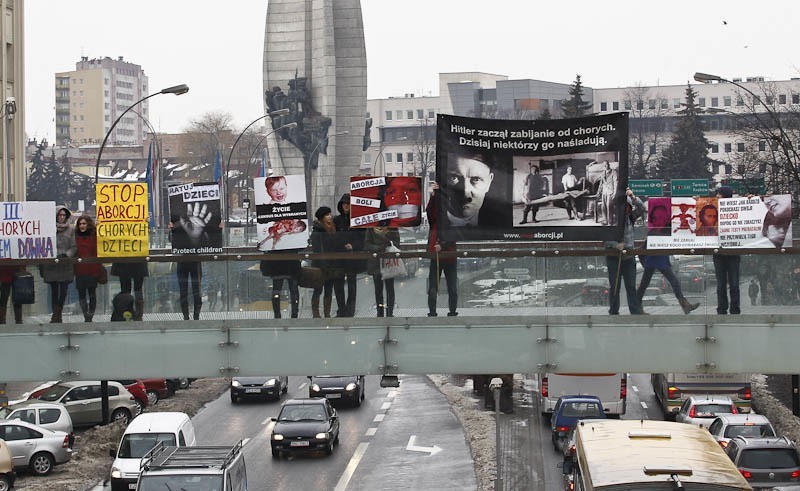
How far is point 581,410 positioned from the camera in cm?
3369

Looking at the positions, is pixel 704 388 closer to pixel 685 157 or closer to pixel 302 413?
pixel 302 413

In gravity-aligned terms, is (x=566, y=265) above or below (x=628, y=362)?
above

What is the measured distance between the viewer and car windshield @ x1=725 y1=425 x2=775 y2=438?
2900cm

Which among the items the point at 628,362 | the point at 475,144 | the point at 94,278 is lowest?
the point at 628,362

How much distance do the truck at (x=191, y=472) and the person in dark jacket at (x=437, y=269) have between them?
5552 mm

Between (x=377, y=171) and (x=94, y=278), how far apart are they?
158 metres

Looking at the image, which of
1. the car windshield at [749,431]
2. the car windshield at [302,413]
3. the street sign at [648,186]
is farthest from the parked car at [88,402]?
the street sign at [648,186]

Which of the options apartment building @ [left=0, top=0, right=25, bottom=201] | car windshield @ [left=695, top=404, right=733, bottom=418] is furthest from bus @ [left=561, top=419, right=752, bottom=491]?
apartment building @ [left=0, top=0, right=25, bottom=201]

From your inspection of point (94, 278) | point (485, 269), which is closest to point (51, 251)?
point (94, 278)

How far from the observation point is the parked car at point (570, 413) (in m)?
33.1

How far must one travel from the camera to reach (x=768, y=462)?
2552 centimetres

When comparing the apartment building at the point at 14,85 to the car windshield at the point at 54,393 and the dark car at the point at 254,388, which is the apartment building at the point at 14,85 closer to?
the dark car at the point at 254,388

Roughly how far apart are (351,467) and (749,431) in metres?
9.28

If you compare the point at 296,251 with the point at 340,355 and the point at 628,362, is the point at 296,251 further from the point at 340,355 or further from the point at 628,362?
the point at 628,362
